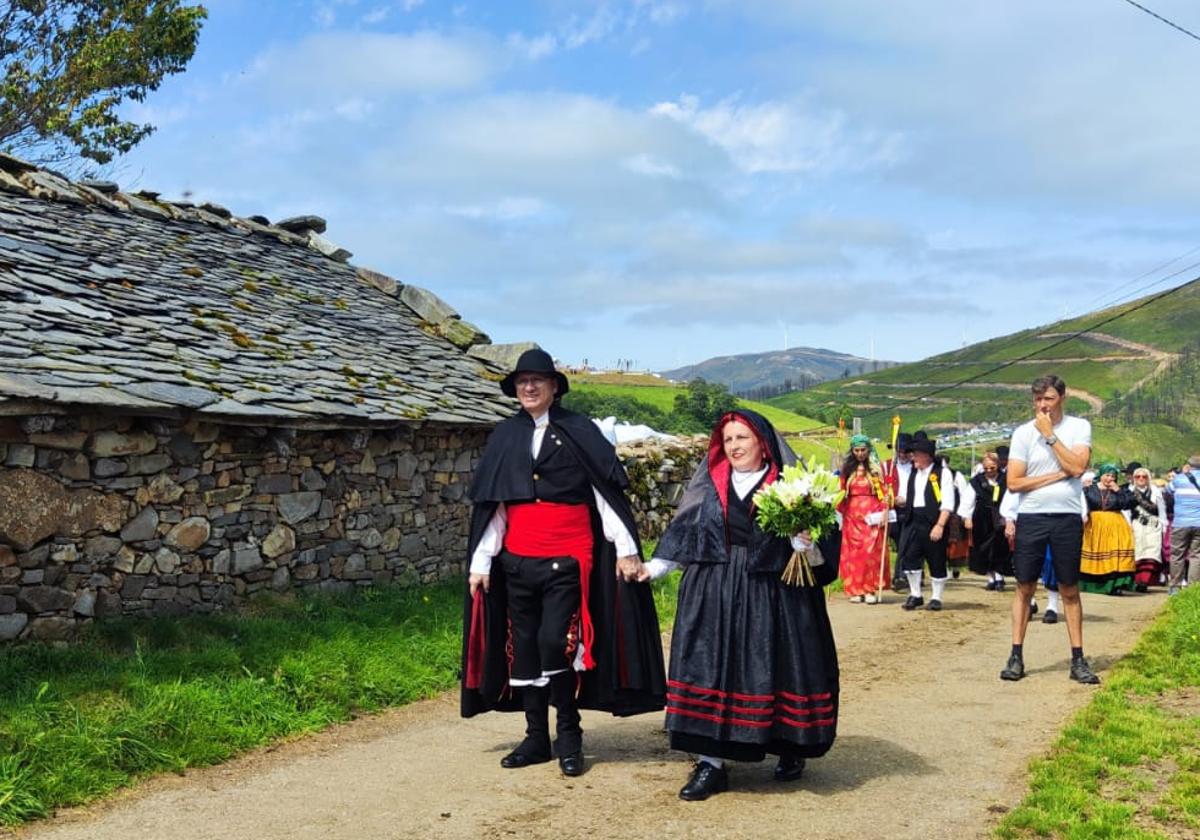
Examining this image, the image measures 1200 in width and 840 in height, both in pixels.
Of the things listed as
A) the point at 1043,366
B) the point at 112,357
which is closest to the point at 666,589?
the point at 112,357

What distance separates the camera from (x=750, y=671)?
5.02m

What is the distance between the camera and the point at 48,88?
2161cm

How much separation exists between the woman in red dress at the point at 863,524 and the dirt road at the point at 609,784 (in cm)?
449

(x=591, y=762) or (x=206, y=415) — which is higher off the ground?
(x=206, y=415)

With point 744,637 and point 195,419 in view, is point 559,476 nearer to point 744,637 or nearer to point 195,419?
point 744,637

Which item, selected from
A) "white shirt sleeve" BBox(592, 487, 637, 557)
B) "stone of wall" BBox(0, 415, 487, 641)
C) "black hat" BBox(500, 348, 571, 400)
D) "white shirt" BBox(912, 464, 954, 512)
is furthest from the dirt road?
"white shirt" BBox(912, 464, 954, 512)

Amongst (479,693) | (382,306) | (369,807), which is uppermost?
(382,306)

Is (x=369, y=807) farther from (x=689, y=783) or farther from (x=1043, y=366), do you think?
(x=1043, y=366)

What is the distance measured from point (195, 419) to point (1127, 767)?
6618mm

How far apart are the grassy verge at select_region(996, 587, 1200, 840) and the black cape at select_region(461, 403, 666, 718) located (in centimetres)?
193

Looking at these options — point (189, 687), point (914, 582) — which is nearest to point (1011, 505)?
point (914, 582)

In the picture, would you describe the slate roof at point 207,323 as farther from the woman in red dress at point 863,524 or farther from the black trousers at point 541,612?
the woman in red dress at point 863,524

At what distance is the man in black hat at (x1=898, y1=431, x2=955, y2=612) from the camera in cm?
1199

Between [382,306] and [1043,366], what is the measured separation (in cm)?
14025
